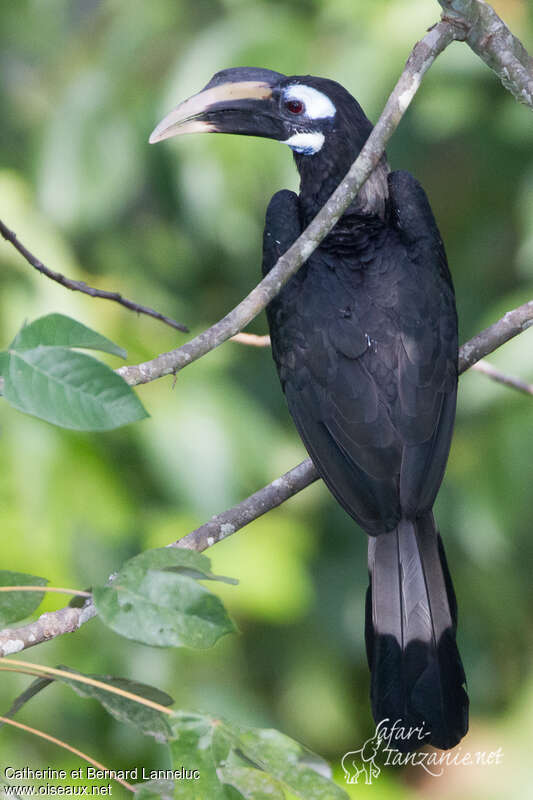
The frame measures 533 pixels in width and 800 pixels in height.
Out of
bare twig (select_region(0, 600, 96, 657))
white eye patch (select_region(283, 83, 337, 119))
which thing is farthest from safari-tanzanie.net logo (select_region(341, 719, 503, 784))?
white eye patch (select_region(283, 83, 337, 119))

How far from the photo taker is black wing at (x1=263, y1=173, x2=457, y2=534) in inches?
Answer: 105

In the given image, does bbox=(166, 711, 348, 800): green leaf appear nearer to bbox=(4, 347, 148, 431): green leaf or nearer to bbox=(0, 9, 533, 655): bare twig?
bbox=(4, 347, 148, 431): green leaf

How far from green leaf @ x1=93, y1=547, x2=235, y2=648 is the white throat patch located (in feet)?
6.51

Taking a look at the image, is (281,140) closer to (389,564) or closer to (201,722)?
(389,564)

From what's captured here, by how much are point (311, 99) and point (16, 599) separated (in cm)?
197

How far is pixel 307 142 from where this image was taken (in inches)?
124

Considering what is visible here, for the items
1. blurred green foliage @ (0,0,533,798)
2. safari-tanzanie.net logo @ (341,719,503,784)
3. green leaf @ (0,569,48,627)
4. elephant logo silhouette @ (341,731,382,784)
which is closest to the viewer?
green leaf @ (0,569,48,627)

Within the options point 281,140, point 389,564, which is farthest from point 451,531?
point 281,140

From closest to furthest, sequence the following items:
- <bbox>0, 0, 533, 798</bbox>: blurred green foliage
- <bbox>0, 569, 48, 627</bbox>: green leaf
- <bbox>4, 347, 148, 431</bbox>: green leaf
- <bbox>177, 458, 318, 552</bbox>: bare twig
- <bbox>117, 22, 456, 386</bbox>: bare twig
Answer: <bbox>4, 347, 148, 431</bbox>: green leaf
<bbox>0, 569, 48, 627</bbox>: green leaf
<bbox>117, 22, 456, 386</bbox>: bare twig
<bbox>177, 458, 318, 552</bbox>: bare twig
<bbox>0, 0, 533, 798</bbox>: blurred green foliage

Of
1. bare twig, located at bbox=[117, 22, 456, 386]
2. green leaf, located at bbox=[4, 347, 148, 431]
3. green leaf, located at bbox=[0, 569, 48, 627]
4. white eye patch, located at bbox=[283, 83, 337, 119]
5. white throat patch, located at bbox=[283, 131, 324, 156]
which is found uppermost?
white eye patch, located at bbox=[283, 83, 337, 119]

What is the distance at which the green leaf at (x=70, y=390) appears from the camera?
1.30 m

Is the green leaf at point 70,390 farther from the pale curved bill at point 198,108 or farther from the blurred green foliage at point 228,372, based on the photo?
the blurred green foliage at point 228,372

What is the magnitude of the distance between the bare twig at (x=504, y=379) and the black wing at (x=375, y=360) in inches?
7.9

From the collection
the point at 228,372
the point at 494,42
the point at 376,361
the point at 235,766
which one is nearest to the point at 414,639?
the point at 376,361
